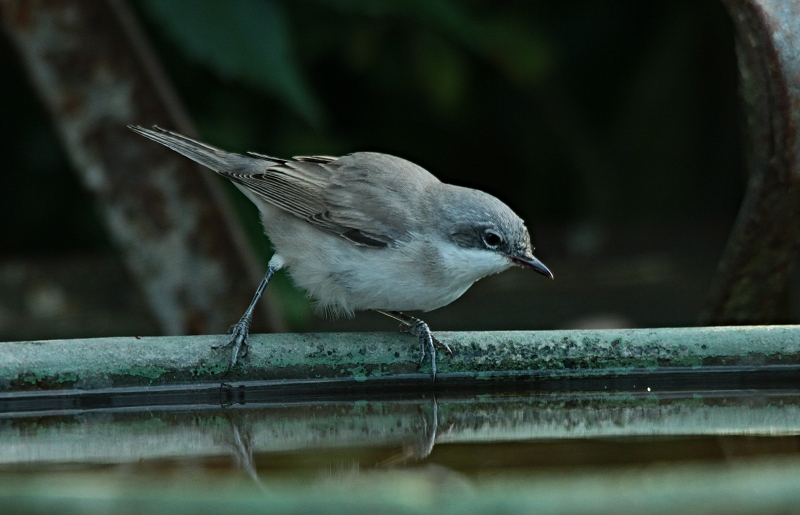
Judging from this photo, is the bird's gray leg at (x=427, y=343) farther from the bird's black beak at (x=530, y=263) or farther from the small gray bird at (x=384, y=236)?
the bird's black beak at (x=530, y=263)

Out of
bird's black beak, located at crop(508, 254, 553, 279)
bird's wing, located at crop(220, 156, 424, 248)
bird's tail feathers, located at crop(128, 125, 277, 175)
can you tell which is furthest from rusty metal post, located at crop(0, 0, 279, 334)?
bird's black beak, located at crop(508, 254, 553, 279)

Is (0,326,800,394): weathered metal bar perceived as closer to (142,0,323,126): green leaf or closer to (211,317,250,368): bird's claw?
(211,317,250,368): bird's claw

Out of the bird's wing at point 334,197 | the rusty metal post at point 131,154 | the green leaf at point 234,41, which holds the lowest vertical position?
the bird's wing at point 334,197

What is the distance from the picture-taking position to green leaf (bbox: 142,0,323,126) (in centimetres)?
555

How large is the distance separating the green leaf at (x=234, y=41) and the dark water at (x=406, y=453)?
8.85 feet

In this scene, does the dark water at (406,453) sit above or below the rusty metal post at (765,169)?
below

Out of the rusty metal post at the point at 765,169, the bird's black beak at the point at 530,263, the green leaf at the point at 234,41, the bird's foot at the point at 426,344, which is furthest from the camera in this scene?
the green leaf at the point at 234,41

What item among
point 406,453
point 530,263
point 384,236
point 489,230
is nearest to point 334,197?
point 384,236

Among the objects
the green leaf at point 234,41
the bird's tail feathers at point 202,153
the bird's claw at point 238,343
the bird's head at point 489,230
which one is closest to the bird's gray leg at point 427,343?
the bird's head at point 489,230

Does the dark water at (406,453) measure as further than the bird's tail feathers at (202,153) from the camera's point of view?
No

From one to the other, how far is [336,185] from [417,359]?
1.15m

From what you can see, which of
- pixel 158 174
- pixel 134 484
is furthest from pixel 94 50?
pixel 134 484

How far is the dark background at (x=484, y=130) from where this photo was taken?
668 centimetres

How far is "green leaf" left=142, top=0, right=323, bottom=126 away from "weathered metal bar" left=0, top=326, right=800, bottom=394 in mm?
2541
